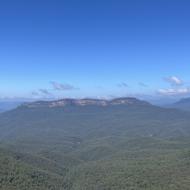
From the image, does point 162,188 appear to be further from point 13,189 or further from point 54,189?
point 13,189

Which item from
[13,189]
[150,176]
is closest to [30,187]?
[13,189]

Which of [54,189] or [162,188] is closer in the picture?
[162,188]

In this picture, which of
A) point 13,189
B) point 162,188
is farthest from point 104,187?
point 13,189

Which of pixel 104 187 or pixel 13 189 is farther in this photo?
pixel 104 187

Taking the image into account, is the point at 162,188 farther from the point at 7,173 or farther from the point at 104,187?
the point at 7,173

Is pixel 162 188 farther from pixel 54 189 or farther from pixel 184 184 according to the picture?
pixel 54 189

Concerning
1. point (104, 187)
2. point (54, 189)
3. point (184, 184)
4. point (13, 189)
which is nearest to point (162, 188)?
point (184, 184)

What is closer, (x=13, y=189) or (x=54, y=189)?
(x=13, y=189)
